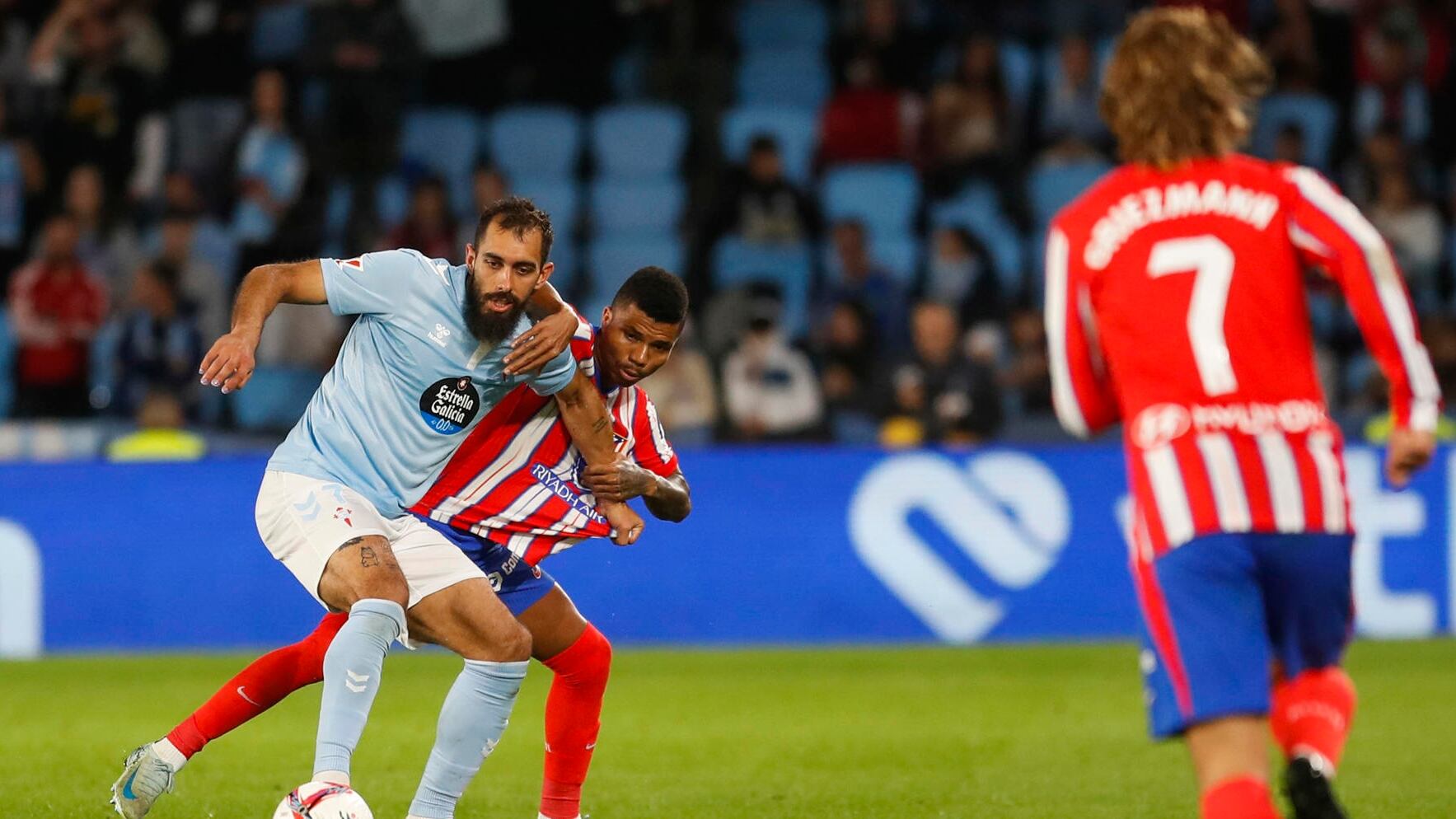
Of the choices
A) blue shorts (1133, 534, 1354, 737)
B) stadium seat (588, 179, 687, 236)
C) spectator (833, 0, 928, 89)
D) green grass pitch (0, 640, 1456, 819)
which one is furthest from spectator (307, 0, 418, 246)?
blue shorts (1133, 534, 1354, 737)

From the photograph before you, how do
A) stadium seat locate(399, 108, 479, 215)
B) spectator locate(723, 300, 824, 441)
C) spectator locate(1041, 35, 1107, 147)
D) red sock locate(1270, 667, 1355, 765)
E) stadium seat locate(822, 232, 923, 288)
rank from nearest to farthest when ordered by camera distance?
red sock locate(1270, 667, 1355, 765)
spectator locate(723, 300, 824, 441)
stadium seat locate(822, 232, 923, 288)
spectator locate(1041, 35, 1107, 147)
stadium seat locate(399, 108, 479, 215)

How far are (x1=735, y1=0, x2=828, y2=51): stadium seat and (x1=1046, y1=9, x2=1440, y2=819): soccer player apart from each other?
12.4 m

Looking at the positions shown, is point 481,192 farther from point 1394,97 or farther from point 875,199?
point 1394,97

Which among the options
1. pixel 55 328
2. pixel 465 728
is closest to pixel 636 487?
pixel 465 728

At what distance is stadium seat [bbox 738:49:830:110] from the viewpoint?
15.6 metres

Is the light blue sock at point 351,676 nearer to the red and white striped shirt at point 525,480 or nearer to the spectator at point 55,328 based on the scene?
the red and white striped shirt at point 525,480

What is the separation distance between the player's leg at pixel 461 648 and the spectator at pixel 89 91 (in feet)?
32.6

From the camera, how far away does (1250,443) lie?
3637mm

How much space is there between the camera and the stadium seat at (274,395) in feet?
41.9

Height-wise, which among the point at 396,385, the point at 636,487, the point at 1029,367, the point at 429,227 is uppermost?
the point at 396,385

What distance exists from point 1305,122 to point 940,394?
16.8 feet

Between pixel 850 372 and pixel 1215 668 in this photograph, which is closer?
pixel 1215 668

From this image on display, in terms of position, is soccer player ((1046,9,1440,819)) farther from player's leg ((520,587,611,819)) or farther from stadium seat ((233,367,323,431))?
stadium seat ((233,367,323,431))

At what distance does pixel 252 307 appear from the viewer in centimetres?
505
